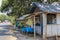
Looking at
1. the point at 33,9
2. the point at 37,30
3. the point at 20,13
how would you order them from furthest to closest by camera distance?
the point at 20,13 → the point at 33,9 → the point at 37,30

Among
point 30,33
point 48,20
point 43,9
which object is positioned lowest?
point 30,33

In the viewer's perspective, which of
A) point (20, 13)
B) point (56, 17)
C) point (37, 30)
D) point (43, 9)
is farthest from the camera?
point (20, 13)

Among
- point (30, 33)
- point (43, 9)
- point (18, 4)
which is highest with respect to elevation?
point (18, 4)

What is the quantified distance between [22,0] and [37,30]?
1273 cm

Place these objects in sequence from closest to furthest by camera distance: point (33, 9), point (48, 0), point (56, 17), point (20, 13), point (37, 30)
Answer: point (56, 17)
point (37, 30)
point (33, 9)
point (48, 0)
point (20, 13)

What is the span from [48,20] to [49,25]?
1.09 m

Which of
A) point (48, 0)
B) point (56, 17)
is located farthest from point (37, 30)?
point (48, 0)

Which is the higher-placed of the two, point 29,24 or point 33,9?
point 33,9

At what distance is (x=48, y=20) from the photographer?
17.5m

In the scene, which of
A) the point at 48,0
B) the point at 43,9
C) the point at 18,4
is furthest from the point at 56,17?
the point at 18,4

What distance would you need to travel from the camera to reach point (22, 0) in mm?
31547

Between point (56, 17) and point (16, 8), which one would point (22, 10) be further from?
point (56, 17)

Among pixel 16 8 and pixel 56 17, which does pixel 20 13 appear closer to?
pixel 16 8

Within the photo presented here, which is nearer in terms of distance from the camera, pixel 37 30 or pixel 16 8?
pixel 37 30
